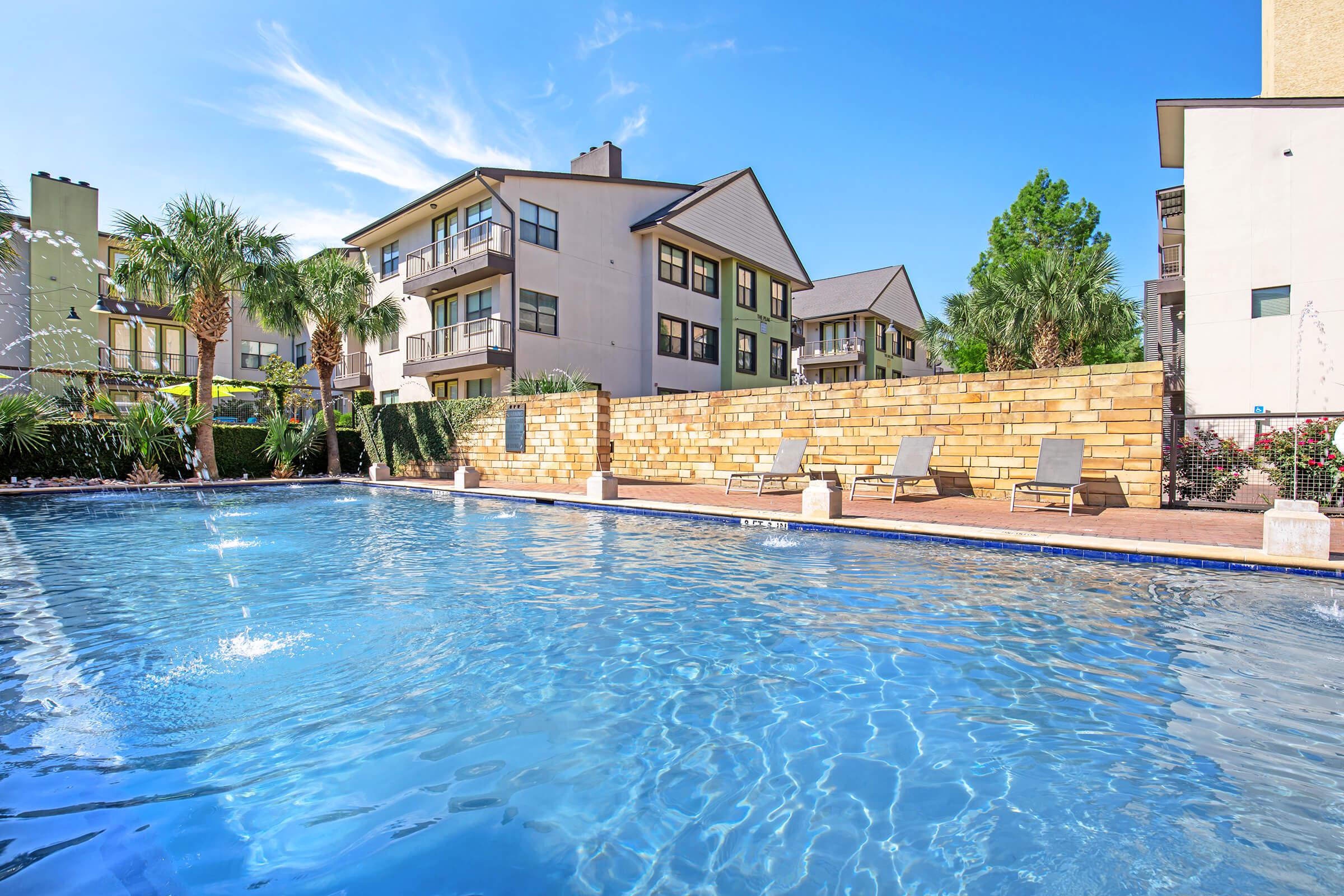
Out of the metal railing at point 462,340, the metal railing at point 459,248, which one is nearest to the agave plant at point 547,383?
the metal railing at point 462,340

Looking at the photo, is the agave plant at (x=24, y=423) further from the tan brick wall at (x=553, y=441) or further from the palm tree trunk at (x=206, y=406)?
the tan brick wall at (x=553, y=441)

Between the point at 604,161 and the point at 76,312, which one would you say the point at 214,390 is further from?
the point at 604,161

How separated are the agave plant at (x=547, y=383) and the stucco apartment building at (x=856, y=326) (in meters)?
16.4

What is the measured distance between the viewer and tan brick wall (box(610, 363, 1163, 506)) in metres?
10.2

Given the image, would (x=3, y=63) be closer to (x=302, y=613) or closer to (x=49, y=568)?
(x=49, y=568)

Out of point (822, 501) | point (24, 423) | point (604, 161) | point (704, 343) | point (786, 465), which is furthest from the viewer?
point (704, 343)

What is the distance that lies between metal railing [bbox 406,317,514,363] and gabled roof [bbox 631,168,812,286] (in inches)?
295

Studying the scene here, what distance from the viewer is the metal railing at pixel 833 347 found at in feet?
117

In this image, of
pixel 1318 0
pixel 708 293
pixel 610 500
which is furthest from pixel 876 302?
pixel 610 500

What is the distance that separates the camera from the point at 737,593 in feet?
19.5

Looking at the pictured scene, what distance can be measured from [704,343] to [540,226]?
8825 mm

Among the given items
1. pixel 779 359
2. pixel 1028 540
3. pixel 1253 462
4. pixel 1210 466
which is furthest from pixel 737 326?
pixel 1028 540

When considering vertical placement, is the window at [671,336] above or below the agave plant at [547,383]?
above

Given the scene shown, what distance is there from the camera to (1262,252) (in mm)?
16328
